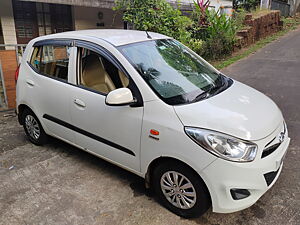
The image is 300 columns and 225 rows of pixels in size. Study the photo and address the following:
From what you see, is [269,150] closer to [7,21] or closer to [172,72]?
[172,72]

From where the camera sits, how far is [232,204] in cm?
231

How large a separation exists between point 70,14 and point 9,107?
5.50 metres

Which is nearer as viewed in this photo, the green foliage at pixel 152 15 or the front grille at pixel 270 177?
the front grille at pixel 270 177

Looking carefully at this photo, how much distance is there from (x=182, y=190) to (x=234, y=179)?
0.52m

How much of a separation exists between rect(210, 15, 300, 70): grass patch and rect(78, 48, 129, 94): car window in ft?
17.9

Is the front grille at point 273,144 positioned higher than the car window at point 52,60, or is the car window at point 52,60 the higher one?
the car window at point 52,60

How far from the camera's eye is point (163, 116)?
252 centimetres

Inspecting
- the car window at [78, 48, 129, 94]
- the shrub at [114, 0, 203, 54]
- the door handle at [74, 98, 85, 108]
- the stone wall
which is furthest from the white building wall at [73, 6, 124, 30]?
the door handle at [74, 98, 85, 108]

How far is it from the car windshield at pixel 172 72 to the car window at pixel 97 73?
12.0 inches

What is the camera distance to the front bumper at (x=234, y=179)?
7.34 feet

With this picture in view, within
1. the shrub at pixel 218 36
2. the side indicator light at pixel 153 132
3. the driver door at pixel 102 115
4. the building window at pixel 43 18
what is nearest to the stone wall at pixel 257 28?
the shrub at pixel 218 36

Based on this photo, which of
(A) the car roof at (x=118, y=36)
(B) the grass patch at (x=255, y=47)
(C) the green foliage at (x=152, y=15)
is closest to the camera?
(A) the car roof at (x=118, y=36)

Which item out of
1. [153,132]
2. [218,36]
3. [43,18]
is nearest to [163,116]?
[153,132]

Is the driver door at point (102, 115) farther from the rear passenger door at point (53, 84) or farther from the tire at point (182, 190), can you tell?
the tire at point (182, 190)
